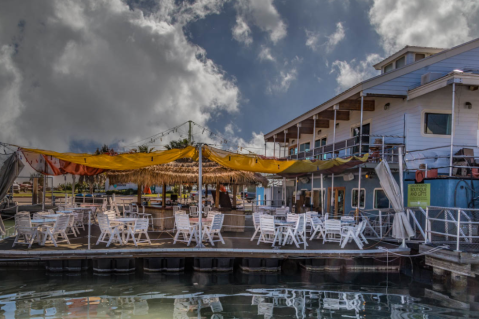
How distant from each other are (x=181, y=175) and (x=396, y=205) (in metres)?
8.42

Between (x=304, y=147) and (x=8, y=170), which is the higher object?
(x=304, y=147)

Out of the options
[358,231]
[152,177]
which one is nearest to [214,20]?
[152,177]

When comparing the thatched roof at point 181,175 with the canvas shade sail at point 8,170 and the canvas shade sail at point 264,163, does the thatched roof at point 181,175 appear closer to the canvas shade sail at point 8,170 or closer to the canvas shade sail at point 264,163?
the canvas shade sail at point 264,163

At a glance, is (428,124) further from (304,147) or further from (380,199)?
(304,147)

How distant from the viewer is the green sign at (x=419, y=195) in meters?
13.3

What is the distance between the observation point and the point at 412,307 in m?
8.13

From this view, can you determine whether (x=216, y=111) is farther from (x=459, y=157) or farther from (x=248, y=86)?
(x=459, y=157)

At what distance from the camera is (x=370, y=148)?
53.4ft

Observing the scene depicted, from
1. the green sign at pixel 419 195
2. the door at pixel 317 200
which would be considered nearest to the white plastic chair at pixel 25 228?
the green sign at pixel 419 195

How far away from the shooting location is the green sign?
1327 centimetres

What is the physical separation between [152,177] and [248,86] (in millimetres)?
48580

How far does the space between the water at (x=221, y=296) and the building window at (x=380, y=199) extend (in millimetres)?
5104

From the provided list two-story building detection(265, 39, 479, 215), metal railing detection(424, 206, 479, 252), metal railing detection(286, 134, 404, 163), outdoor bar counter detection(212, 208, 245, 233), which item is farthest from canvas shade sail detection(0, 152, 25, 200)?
metal railing detection(424, 206, 479, 252)

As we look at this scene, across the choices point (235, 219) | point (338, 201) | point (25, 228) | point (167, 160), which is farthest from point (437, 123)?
point (25, 228)
